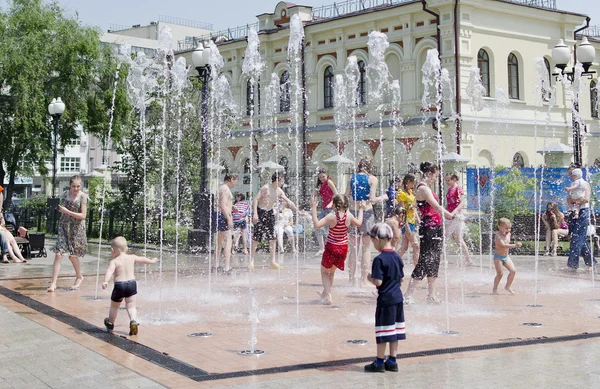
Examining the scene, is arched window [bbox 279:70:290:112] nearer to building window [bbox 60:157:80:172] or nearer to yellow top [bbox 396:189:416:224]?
yellow top [bbox 396:189:416:224]

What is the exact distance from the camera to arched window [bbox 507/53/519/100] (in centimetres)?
3256

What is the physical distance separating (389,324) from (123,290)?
9.79 feet

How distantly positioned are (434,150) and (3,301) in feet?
75.9

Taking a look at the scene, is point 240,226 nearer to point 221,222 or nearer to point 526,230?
point 221,222

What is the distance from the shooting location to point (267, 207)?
13.6 m

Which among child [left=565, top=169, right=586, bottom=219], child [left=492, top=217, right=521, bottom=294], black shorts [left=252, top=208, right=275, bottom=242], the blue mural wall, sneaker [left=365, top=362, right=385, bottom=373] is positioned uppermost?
the blue mural wall

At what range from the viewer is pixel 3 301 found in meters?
9.84

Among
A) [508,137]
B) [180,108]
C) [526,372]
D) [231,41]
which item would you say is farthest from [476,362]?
[231,41]

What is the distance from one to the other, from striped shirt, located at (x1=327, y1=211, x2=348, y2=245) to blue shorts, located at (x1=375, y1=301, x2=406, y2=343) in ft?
10.7

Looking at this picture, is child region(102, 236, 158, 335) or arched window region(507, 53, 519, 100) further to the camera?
arched window region(507, 53, 519, 100)

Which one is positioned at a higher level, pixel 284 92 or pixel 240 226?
pixel 284 92

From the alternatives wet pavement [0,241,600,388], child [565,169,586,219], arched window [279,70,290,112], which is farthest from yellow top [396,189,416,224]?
arched window [279,70,290,112]

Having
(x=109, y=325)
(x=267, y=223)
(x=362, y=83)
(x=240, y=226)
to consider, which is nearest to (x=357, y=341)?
(x=109, y=325)

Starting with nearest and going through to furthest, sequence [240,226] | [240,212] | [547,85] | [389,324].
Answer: [389,324] < [240,212] < [240,226] < [547,85]
